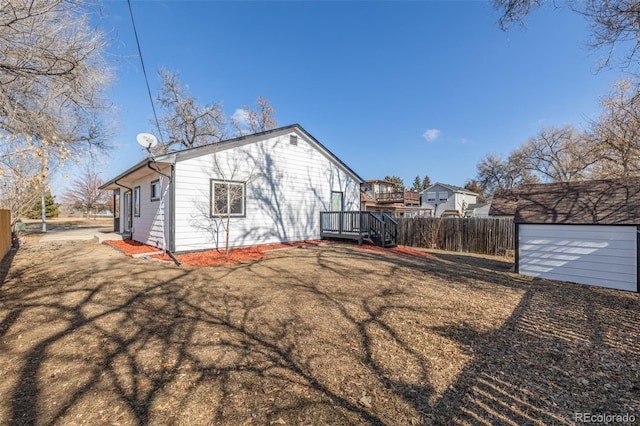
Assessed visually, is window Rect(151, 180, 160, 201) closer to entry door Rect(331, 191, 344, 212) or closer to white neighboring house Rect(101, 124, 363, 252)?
white neighboring house Rect(101, 124, 363, 252)

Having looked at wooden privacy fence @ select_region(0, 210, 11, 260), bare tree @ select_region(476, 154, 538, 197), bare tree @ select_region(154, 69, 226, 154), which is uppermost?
bare tree @ select_region(154, 69, 226, 154)

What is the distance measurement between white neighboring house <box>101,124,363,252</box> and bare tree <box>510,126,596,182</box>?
978 inches

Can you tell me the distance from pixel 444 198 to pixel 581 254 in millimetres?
38089

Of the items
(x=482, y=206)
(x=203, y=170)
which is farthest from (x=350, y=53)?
(x=482, y=206)

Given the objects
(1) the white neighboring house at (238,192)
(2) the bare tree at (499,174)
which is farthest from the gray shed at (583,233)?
(2) the bare tree at (499,174)

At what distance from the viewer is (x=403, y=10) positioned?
35.8ft

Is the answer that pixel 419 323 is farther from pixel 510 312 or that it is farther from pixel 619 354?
pixel 619 354

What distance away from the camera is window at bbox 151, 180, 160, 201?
29.8 feet

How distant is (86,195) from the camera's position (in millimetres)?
36375

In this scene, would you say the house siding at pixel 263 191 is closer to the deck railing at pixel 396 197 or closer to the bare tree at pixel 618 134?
the bare tree at pixel 618 134

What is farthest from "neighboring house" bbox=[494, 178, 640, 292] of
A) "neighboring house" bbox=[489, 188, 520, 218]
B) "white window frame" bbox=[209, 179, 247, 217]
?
"white window frame" bbox=[209, 179, 247, 217]

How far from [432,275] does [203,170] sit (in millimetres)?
7353

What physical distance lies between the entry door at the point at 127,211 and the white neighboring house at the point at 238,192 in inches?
3.7

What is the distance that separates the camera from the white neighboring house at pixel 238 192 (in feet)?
27.1
